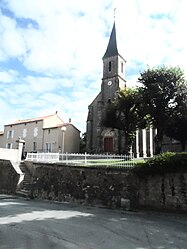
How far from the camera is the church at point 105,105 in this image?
35844 mm

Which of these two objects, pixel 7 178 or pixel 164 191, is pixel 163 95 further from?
pixel 7 178

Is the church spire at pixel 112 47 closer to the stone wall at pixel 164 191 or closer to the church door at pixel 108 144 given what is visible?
the church door at pixel 108 144

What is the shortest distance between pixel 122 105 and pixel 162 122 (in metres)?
6.32

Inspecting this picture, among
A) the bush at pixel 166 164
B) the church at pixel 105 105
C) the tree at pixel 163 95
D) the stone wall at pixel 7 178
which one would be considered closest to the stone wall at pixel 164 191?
the bush at pixel 166 164

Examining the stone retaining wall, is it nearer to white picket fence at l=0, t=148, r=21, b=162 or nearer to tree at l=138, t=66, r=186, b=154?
white picket fence at l=0, t=148, r=21, b=162

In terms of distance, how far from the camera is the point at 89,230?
890 cm

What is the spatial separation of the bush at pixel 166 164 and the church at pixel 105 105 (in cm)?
2067

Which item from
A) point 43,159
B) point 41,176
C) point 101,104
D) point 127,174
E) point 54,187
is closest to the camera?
point 127,174

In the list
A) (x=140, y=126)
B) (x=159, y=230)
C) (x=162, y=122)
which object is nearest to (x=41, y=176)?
(x=159, y=230)

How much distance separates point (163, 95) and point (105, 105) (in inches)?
490

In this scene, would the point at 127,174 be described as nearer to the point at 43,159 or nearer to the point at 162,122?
the point at 43,159

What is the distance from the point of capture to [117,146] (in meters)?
34.8

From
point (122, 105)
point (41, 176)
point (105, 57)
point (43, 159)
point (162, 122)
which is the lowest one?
point (41, 176)

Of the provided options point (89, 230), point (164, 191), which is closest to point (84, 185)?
point (164, 191)
